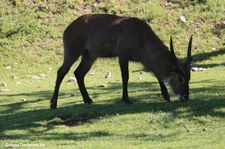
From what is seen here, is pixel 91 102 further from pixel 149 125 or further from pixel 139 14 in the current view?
pixel 139 14

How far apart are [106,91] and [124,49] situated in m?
2.56

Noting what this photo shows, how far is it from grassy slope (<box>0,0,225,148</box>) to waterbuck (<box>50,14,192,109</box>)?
52 centimetres

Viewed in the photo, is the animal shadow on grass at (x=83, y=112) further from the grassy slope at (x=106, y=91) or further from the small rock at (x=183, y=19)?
the small rock at (x=183, y=19)

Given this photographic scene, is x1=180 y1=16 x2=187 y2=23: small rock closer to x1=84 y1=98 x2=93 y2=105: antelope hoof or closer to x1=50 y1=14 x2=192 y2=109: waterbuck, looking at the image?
x1=50 y1=14 x2=192 y2=109: waterbuck

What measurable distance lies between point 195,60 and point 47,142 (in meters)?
12.7

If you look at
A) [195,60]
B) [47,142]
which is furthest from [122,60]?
[195,60]

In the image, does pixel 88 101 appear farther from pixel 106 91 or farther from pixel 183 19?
pixel 183 19

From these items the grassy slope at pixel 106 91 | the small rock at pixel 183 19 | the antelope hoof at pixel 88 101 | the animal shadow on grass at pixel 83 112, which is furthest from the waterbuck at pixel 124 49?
the small rock at pixel 183 19

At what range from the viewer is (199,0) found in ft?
83.5

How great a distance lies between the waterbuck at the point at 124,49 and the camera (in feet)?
35.3

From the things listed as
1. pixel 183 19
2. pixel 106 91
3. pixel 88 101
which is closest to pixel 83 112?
pixel 88 101

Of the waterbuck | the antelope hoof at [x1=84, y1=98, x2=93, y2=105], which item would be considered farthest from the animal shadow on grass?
the waterbuck

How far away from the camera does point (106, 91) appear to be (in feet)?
44.5

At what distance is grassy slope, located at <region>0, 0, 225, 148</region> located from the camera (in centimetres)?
875
